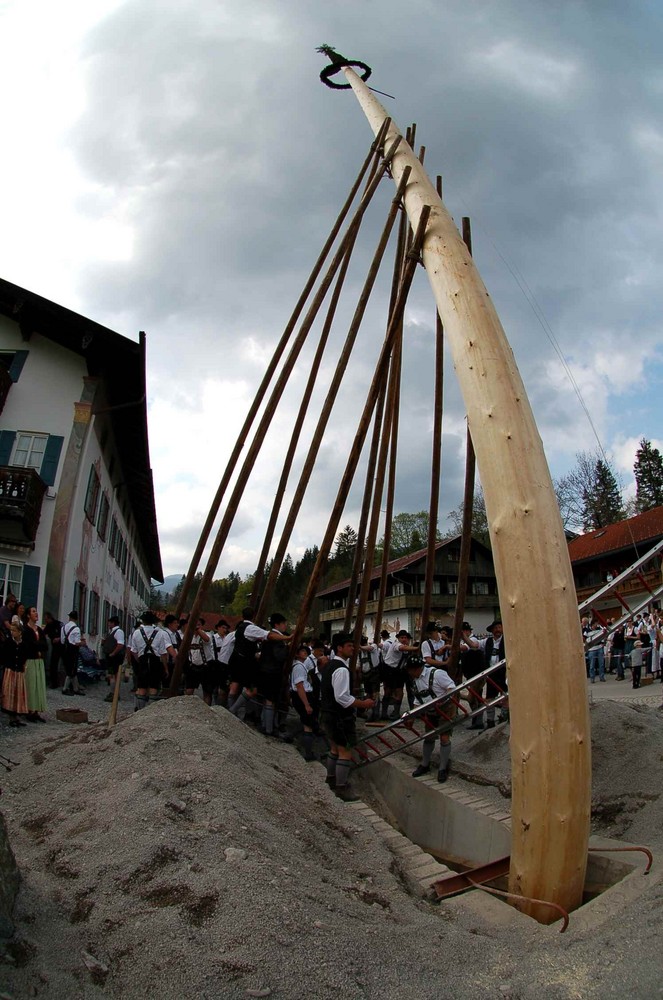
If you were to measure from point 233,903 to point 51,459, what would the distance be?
14364 mm

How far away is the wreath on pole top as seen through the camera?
1095cm

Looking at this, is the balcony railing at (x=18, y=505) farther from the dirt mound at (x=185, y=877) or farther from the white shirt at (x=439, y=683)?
the white shirt at (x=439, y=683)

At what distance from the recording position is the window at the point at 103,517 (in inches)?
777

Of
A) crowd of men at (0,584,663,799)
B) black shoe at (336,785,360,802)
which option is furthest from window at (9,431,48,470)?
black shoe at (336,785,360,802)

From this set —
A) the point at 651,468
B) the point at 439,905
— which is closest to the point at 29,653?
the point at 439,905

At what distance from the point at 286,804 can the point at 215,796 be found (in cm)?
103

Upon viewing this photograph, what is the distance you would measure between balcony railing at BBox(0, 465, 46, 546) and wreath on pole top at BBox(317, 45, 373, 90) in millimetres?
10095

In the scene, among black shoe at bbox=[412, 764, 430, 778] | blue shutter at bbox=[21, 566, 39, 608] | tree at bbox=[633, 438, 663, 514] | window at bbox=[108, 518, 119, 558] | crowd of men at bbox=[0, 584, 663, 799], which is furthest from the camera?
tree at bbox=[633, 438, 663, 514]

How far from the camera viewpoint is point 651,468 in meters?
57.8

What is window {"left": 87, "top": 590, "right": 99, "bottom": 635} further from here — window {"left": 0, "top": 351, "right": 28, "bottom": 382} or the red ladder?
the red ladder

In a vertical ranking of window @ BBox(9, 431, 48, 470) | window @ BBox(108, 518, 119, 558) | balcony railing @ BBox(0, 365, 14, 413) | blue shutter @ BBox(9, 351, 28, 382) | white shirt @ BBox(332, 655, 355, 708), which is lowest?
white shirt @ BBox(332, 655, 355, 708)

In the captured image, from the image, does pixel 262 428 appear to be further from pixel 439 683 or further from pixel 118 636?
pixel 118 636

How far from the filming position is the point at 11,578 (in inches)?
584

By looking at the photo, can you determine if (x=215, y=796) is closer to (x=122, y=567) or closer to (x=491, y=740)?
(x=491, y=740)
